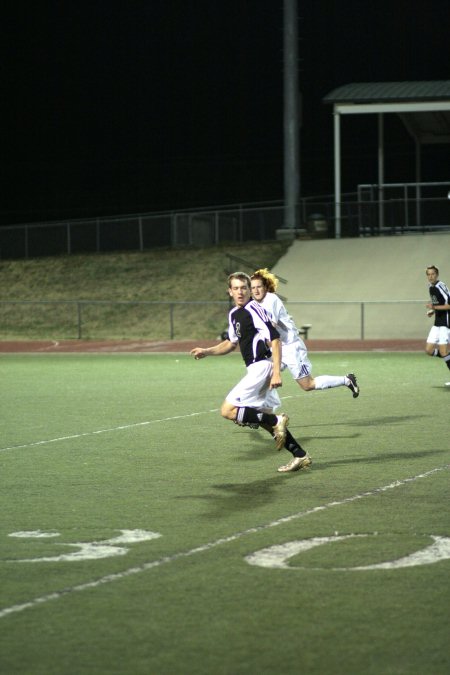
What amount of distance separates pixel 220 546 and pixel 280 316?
550 cm

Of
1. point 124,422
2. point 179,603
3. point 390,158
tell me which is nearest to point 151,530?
point 179,603

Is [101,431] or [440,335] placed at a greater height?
[440,335]

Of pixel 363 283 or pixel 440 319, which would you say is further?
pixel 363 283

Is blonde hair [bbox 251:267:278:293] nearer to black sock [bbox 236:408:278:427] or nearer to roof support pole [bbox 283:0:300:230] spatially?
black sock [bbox 236:408:278:427]

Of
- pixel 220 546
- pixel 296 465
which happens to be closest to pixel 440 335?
pixel 296 465

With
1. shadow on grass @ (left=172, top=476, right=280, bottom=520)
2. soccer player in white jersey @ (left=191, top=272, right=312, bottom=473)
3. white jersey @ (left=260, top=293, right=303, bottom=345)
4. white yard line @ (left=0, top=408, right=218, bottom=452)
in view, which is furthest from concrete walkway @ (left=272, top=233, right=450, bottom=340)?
shadow on grass @ (left=172, top=476, right=280, bottom=520)

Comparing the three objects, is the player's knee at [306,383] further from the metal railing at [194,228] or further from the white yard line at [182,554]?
the metal railing at [194,228]

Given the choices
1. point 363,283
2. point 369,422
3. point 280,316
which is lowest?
point 363,283

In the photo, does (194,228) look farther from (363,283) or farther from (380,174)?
(363,283)

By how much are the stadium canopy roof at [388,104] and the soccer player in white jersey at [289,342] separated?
80.6 ft

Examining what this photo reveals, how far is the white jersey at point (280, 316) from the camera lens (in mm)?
13031

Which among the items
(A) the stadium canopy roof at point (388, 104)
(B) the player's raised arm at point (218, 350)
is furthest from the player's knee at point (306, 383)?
(A) the stadium canopy roof at point (388, 104)

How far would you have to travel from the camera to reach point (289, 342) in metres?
13.9

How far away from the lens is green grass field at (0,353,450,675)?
19.3ft
